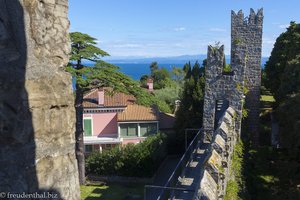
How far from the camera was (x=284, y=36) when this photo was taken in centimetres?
3022

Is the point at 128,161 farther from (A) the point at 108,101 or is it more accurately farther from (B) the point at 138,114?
(A) the point at 108,101

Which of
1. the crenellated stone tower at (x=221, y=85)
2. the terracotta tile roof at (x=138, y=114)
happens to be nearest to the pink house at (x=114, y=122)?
the terracotta tile roof at (x=138, y=114)

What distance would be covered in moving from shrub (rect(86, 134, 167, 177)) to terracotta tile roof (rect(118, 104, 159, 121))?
5263mm

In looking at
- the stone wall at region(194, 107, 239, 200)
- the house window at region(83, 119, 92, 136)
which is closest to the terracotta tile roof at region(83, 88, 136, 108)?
the house window at region(83, 119, 92, 136)

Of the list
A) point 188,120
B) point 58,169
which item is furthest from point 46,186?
point 188,120

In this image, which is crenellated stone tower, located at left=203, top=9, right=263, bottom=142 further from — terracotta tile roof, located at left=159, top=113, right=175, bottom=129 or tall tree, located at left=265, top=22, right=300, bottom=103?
terracotta tile roof, located at left=159, top=113, right=175, bottom=129

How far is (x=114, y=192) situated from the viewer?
69.5 feet

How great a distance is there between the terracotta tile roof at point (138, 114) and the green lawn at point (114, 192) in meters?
7.06

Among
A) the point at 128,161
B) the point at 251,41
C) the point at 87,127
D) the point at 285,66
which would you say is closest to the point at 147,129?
the point at 87,127

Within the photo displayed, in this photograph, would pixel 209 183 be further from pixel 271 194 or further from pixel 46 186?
pixel 271 194

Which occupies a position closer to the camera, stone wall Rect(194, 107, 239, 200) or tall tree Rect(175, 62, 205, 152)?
stone wall Rect(194, 107, 239, 200)

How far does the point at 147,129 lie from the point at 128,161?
662 centimetres

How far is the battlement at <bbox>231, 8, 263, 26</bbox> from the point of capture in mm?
15867

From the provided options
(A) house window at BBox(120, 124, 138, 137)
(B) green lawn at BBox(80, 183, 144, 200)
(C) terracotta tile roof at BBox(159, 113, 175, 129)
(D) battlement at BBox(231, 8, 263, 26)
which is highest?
(D) battlement at BBox(231, 8, 263, 26)
